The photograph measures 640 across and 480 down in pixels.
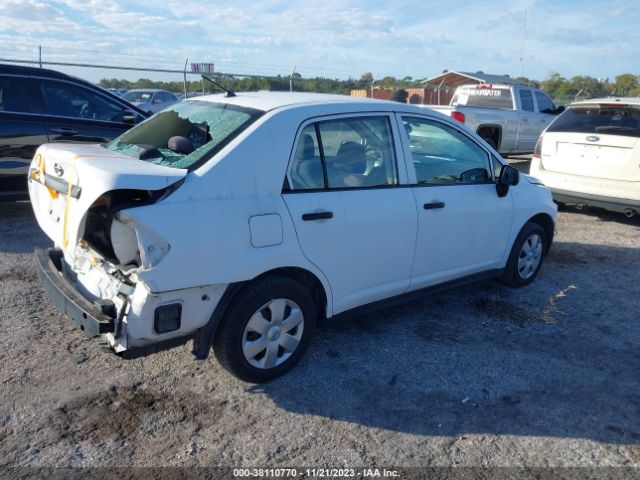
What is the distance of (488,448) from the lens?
302 cm

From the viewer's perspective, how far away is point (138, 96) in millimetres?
19578

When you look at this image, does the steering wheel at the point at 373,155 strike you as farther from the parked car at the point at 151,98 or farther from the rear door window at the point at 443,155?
the parked car at the point at 151,98

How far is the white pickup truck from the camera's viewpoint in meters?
12.6

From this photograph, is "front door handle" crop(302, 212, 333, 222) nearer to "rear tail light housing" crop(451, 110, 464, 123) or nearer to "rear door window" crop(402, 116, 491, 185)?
"rear door window" crop(402, 116, 491, 185)

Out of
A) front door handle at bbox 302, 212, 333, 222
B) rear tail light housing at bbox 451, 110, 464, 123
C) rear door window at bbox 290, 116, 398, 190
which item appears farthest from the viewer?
rear tail light housing at bbox 451, 110, 464, 123

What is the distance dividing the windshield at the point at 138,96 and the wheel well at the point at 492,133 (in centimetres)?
1168

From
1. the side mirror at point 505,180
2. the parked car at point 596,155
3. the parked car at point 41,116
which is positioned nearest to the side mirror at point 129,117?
the parked car at point 41,116

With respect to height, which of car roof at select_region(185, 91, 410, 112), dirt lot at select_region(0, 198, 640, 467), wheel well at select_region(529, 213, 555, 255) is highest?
car roof at select_region(185, 91, 410, 112)

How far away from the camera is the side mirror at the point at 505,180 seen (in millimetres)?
4648

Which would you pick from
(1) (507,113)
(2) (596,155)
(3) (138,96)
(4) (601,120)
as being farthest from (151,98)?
(2) (596,155)

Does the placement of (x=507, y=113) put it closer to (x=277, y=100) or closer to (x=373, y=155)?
(x=373, y=155)

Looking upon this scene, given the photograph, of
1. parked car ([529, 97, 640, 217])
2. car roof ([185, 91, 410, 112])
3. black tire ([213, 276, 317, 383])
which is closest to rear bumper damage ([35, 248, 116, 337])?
black tire ([213, 276, 317, 383])

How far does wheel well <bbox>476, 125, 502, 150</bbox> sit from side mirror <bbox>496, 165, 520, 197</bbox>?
8216mm

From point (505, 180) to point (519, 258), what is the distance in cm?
89
